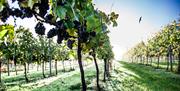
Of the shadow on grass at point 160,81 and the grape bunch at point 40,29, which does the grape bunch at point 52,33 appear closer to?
the grape bunch at point 40,29

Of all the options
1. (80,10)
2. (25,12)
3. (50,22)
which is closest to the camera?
(80,10)

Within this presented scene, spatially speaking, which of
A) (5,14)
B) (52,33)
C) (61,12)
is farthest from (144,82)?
(61,12)

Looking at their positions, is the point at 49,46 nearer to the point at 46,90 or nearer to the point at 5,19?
the point at 46,90

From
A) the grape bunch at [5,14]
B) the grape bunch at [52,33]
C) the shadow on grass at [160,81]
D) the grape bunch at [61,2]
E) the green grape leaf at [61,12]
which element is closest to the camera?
the green grape leaf at [61,12]

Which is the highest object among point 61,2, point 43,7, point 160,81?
point 43,7

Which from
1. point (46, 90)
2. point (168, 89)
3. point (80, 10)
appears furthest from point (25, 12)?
point (168, 89)

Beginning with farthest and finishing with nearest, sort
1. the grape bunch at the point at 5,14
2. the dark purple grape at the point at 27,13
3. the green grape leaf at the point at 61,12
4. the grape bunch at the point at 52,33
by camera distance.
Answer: the grape bunch at the point at 52,33 < the dark purple grape at the point at 27,13 < the grape bunch at the point at 5,14 < the green grape leaf at the point at 61,12

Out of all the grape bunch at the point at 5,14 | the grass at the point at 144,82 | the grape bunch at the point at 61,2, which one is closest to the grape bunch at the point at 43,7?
the grape bunch at the point at 5,14

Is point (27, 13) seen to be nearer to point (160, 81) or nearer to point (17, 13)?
point (17, 13)

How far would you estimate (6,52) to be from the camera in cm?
5769

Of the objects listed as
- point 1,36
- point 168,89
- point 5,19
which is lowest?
point 168,89

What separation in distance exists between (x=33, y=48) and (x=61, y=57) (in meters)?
25.1

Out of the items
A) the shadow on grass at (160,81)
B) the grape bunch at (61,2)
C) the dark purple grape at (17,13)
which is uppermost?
the dark purple grape at (17,13)

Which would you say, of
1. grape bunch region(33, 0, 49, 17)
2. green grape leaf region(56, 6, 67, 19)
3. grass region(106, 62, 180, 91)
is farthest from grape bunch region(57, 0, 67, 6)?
grass region(106, 62, 180, 91)
